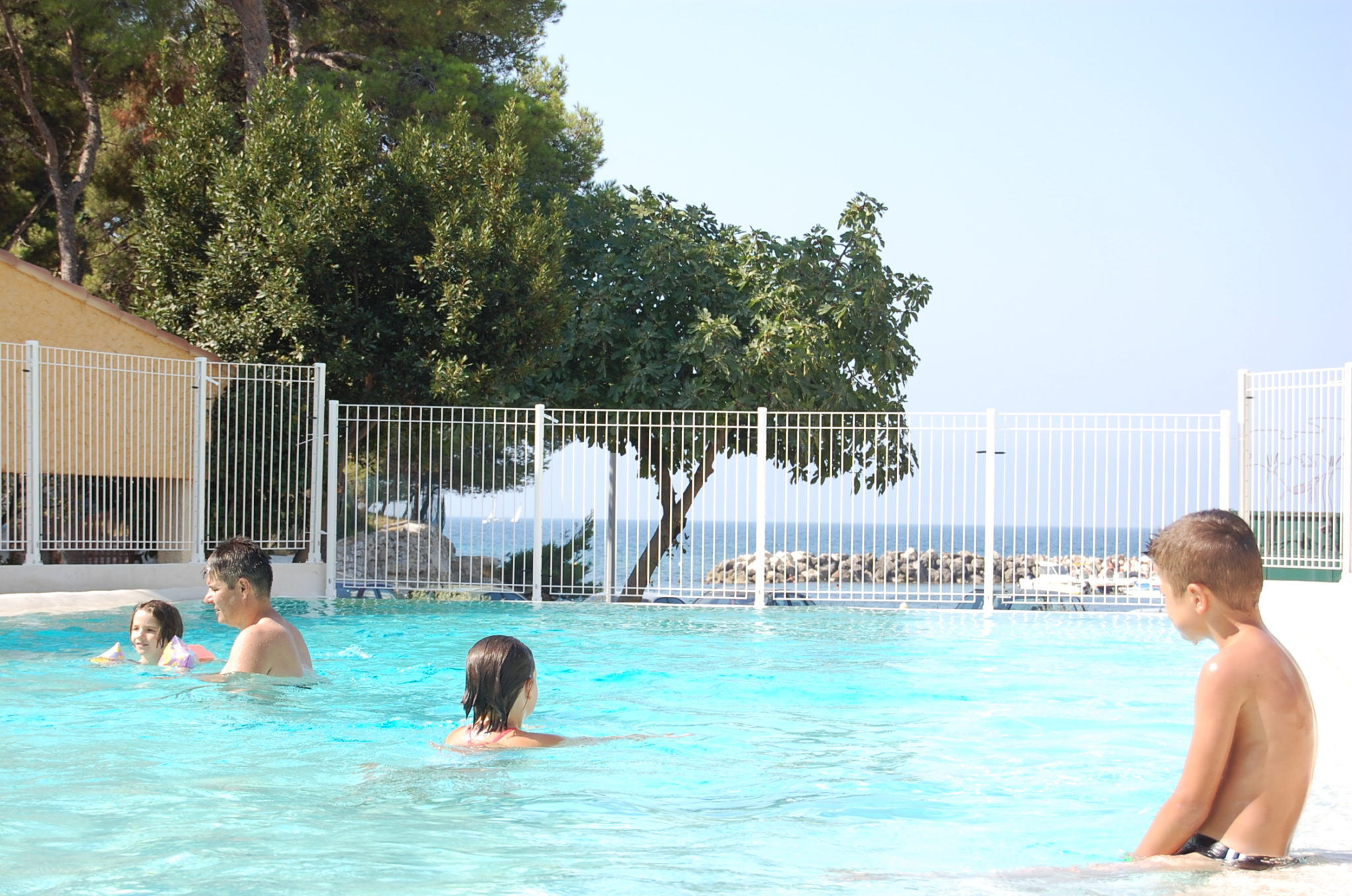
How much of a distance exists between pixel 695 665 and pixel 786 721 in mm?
2594

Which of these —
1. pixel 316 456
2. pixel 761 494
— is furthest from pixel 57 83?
pixel 761 494

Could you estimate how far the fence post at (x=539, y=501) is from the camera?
1471 cm

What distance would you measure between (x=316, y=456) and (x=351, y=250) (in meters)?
→ 2.96

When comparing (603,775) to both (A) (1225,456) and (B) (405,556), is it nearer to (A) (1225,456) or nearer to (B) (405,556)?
(A) (1225,456)

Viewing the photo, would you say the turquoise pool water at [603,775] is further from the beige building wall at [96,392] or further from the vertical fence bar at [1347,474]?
the beige building wall at [96,392]

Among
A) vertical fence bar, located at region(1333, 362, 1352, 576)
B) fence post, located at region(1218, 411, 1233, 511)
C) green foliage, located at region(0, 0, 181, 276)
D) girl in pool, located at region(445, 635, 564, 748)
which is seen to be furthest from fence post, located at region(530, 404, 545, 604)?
green foliage, located at region(0, 0, 181, 276)

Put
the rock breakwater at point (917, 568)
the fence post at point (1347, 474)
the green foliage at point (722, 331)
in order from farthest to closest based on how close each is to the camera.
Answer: the green foliage at point (722, 331) → the rock breakwater at point (917, 568) → the fence post at point (1347, 474)

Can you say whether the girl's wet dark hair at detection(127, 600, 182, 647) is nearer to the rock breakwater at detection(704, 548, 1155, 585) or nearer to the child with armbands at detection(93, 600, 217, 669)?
the child with armbands at detection(93, 600, 217, 669)

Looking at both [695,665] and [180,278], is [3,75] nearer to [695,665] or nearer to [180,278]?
[180,278]

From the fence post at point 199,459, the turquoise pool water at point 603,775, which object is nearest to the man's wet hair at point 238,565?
the turquoise pool water at point 603,775

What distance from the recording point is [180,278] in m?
16.6

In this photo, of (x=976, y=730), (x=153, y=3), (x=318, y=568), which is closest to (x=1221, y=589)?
(x=976, y=730)

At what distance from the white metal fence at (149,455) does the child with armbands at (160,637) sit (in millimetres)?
5804

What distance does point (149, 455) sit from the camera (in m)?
14.3
